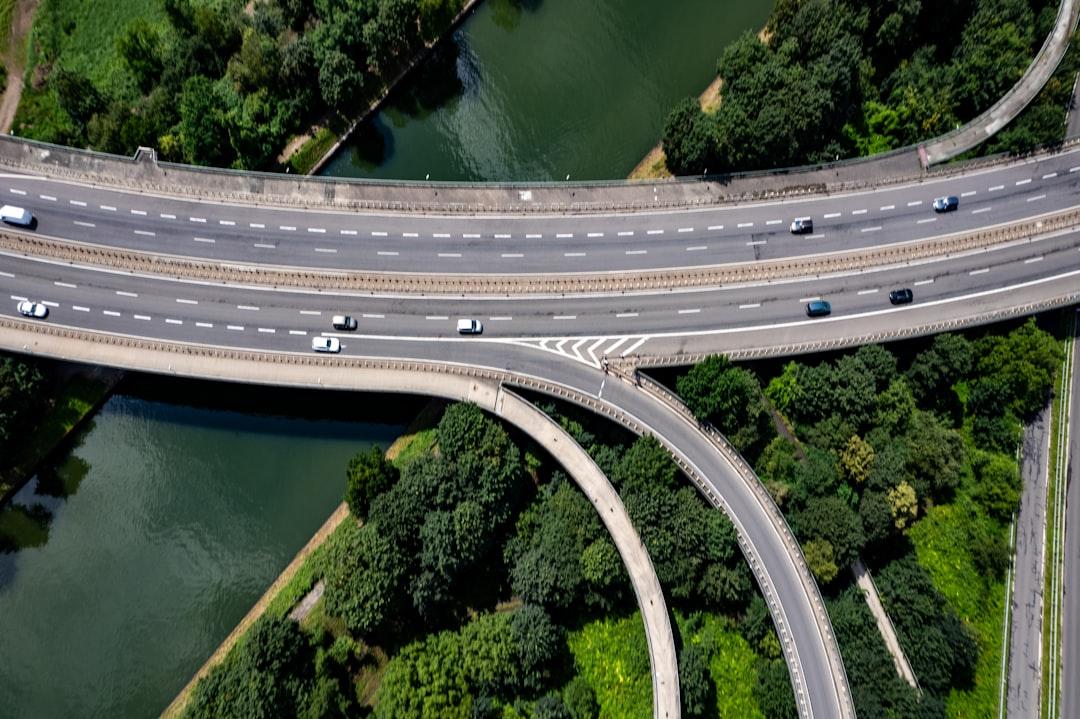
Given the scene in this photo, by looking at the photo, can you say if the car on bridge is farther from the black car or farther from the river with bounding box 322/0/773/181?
the river with bounding box 322/0/773/181

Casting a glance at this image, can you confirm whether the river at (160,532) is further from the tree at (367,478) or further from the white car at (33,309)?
the white car at (33,309)

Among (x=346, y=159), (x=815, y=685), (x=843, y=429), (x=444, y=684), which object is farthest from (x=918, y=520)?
(x=346, y=159)

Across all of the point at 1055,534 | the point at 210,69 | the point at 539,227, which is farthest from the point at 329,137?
the point at 1055,534

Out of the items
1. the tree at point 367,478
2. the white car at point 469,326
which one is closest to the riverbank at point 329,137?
the white car at point 469,326

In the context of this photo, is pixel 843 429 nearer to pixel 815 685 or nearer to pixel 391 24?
pixel 815 685

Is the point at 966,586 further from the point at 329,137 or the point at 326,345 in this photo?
the point at 329,137
